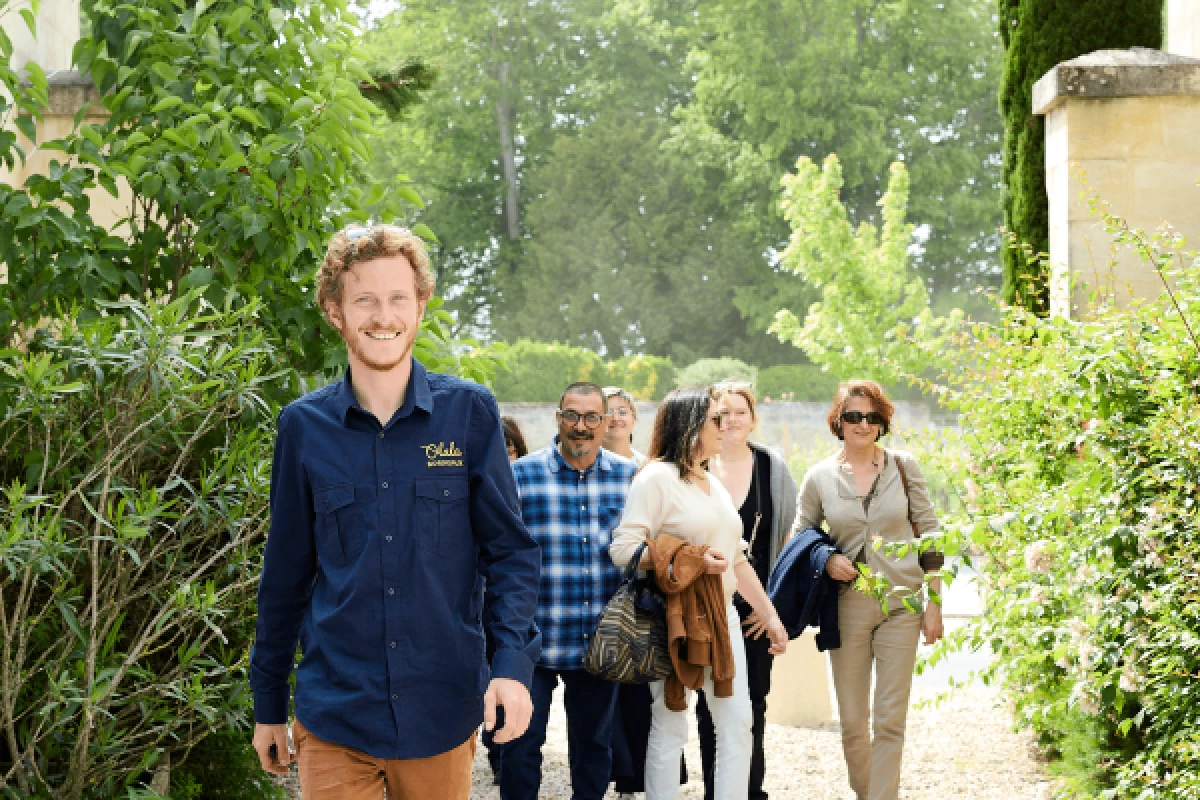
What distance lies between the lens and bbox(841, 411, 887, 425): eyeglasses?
6367 mm

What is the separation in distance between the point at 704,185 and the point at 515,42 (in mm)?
8417

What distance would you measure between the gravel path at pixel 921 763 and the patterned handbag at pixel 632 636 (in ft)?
4.93

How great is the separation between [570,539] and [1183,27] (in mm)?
6262

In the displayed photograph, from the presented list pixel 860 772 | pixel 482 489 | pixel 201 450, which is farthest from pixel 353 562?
pixel 860 772

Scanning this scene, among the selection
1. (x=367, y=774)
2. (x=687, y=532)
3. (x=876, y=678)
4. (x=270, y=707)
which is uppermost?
(x=687, y=532)

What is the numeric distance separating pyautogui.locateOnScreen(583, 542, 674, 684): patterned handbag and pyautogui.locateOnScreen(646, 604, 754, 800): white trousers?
0.51ft

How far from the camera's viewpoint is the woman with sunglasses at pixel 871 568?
242 inches

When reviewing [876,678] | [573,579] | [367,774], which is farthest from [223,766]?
[876,678]

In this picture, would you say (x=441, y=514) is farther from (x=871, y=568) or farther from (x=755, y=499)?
(x=755, y=499)

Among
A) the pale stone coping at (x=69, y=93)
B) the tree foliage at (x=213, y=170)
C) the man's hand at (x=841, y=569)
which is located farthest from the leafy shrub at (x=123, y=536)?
the pale stone coping at (x=69, y=93)

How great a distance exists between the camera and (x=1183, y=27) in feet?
30.7

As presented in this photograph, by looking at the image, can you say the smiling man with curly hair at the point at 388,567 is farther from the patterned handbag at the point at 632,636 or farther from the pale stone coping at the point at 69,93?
the pale stone coping at the point at 69,93

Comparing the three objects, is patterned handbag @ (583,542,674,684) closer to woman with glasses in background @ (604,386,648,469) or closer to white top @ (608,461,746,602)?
white top @ (608,461,746,602)

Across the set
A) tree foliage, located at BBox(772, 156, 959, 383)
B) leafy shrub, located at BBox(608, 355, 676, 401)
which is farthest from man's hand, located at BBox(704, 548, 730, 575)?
leafy shrub, located at BBox(608, 355, 676, 401)
